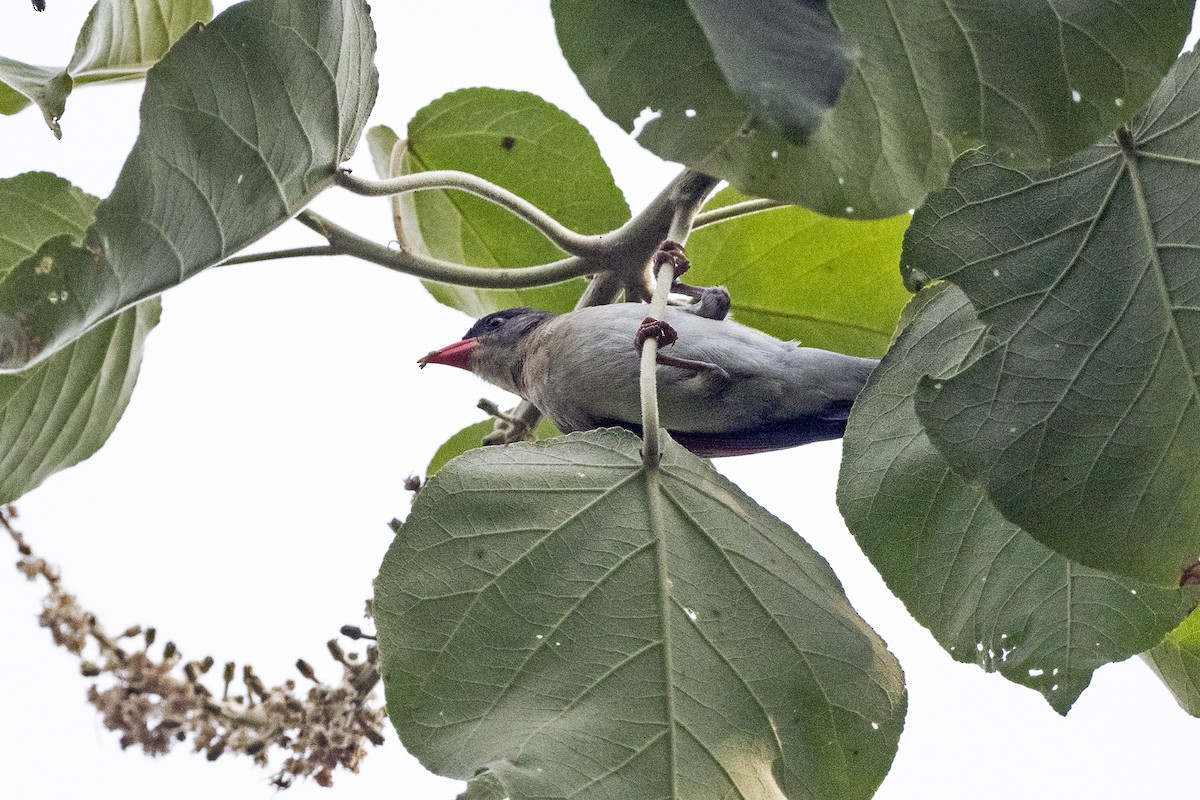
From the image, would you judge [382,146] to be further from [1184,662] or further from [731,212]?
[1184,662]

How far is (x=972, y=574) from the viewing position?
3.63 feet


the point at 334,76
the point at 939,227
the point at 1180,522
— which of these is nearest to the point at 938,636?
the point at 1180,522

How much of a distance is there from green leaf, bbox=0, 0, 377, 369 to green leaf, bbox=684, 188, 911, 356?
70 cm

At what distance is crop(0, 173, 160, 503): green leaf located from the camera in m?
1.25

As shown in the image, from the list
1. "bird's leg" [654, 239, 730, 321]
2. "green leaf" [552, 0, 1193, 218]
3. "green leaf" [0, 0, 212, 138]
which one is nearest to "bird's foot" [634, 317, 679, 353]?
"bird's leg" [654, 239, 730, 321]

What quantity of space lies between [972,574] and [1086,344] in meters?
0.33

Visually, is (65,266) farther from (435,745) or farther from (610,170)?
(610,170)

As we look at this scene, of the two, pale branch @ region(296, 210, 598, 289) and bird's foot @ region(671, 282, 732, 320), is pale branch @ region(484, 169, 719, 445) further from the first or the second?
bird's foot @ region(671, 282, 732, 320)

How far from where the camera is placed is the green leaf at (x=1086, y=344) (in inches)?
33.4

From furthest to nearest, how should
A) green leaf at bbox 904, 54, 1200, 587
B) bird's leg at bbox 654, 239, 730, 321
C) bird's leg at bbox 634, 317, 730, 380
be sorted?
1. bird's leg at bbox 654, 239, 730, 321
2. bird's leg at bbox 634, 317, 730, 380
3. green leaf at bbox 904, 54, 1200, 587

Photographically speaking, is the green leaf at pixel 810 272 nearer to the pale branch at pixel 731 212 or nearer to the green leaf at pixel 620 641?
the pale branch at pixel 731 212

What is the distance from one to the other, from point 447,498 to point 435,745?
0.23m

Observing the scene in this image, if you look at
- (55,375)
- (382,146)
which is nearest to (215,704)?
(55,375)

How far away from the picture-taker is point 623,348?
1793 mm
